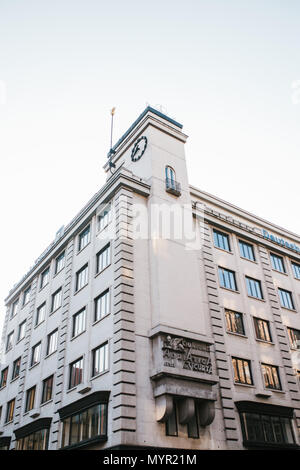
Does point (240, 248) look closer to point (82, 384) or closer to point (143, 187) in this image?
point (143, 187)

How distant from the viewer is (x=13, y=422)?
36312 millimetres

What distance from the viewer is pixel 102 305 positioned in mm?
30906

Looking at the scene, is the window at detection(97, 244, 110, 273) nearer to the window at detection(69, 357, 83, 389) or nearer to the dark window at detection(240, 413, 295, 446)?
the window at detection(69, 357, 83, 389)

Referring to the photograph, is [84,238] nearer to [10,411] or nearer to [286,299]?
[10,411]

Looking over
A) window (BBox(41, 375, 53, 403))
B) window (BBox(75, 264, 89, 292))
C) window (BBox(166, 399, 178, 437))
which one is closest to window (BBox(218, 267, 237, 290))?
window (BBox(75, 264, 89, 292))

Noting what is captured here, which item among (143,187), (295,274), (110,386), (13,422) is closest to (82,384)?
(110,386)

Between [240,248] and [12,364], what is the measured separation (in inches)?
959

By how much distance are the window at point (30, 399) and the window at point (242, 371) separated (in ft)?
54.3

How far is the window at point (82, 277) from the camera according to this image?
114 feet

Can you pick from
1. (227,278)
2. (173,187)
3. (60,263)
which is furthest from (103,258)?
(227,278)

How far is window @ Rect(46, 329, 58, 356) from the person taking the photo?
35.7 m

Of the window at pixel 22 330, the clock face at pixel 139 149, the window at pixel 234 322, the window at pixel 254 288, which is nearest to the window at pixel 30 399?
the window at pixel 22 330

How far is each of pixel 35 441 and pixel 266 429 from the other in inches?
643

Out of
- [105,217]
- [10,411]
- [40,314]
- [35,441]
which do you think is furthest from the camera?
[40,314]
